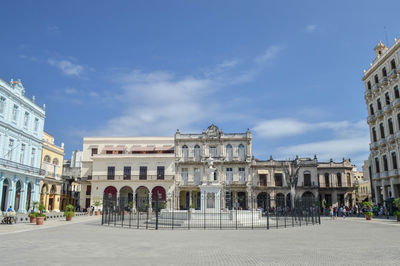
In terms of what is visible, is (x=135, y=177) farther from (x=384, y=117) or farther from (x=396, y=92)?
(x=396, y=92)

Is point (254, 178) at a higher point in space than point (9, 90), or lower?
lower

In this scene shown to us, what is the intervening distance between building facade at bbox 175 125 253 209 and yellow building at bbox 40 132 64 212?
17266 millimetres

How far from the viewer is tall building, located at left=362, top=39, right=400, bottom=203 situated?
115ft

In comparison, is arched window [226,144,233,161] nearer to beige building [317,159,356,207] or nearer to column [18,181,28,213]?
beige building [317,159,356,207]

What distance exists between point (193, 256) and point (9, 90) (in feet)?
98.3

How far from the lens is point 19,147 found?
34906 millimetres

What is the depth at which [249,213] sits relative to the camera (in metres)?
24.4

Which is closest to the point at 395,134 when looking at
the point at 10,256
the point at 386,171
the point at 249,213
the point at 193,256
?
the point at 386,171

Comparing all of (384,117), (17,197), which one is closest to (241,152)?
(384,117)

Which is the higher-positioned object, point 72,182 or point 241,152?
point 241,152

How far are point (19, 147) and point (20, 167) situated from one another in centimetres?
212

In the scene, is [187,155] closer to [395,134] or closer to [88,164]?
[88,164]

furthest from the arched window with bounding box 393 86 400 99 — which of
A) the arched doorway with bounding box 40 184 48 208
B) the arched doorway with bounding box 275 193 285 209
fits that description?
the arched doorway with bounding box 40 184 48 208

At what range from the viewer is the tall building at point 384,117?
115 feet
